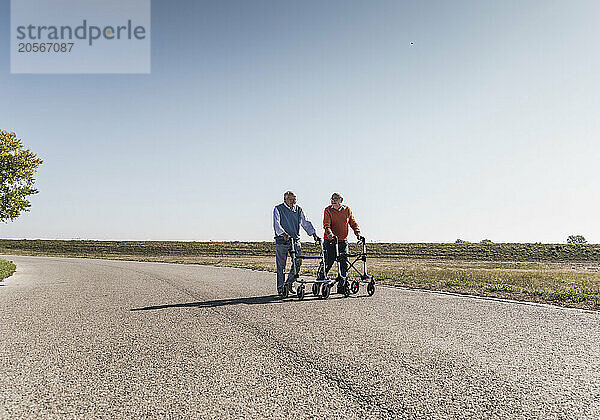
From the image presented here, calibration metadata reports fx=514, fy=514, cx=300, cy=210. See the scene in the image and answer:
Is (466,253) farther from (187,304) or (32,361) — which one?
(32,361)

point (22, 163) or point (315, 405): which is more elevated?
point (22, 163)

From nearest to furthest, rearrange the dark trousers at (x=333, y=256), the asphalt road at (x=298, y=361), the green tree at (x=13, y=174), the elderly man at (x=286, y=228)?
the asphalt road at (x=298, y=361) < the elderly man at (x=286, y=228) < the dark trousers at (x=333, y=256) < the green tree at (x=13, y=174)

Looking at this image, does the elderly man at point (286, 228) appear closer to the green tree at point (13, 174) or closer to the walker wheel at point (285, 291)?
the walker wheel at point (285, 291)

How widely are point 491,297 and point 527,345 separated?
5.25 m

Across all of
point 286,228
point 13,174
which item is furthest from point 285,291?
point 13,174

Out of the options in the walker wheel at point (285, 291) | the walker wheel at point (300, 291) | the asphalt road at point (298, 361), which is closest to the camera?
the asphalt road at point (298, 361)

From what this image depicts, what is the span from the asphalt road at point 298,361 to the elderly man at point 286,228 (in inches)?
64.9

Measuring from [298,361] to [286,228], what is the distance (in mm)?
6253

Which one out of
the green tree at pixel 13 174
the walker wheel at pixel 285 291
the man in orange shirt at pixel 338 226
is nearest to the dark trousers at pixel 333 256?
the man in orange shirt at pixel 338 226

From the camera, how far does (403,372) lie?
4.95m

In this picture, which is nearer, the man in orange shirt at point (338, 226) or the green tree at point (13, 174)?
the man in orange shirt at point (338, 226)

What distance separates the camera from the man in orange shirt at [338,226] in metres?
11.8

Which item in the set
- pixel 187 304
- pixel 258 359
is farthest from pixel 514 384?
pixel 187 304

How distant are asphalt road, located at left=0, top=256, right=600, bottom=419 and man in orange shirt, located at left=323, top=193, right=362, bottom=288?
7.20 feet
